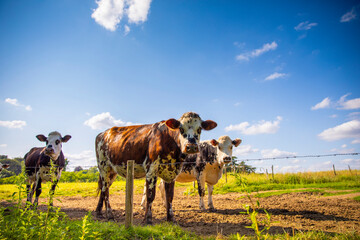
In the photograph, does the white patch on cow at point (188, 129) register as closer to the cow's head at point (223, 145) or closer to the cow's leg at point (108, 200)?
the cow's leg at point (108, 200)

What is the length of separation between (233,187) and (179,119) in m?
10.2

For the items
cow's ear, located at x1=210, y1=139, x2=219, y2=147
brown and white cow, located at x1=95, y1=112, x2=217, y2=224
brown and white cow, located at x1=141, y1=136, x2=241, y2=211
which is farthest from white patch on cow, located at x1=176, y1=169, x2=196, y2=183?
brown and white cow, located at x1=95, y1=112, x2=217, y2=224

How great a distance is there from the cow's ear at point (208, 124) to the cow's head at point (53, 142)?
5.51 meters

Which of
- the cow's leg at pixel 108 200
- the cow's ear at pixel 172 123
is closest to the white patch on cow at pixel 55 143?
the cow's leg at pixel 108 200

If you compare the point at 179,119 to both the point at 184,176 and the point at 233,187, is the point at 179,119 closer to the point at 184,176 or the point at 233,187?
the point at 184,176

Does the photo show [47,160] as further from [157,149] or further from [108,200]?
[157,149]

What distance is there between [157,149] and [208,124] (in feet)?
5.24

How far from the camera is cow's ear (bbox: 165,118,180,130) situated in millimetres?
6016

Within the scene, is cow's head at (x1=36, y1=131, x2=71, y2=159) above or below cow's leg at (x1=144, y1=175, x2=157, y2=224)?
above

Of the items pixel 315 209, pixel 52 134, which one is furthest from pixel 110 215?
pixel 315 209

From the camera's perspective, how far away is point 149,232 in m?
4.32

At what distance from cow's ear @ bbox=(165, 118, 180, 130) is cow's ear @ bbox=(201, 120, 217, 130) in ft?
2.39

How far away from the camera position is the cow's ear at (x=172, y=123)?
602 centimetres

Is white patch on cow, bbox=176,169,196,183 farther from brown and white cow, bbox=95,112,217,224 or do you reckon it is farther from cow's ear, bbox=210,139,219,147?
brown and white cow, bbox=95,112,217,224
